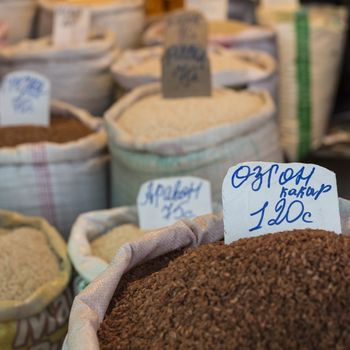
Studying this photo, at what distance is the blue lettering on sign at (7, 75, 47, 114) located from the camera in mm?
1563

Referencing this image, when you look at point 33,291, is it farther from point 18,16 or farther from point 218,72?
point 18,16

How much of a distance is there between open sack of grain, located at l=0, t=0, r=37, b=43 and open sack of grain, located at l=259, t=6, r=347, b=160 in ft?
2.35

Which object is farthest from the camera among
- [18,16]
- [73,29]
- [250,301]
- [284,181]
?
[18,16]

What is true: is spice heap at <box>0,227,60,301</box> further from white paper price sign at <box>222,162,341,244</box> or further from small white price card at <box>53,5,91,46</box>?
small white price card at <box>53,5,91,46</box>

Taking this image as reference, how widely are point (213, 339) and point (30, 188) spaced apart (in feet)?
2.70

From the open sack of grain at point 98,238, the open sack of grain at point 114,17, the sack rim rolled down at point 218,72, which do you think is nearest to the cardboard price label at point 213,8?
the open sack of grain at point 114,17

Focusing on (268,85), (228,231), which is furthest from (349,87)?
(228,231)

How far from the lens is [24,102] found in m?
1.58

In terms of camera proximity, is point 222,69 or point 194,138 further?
point 222,69

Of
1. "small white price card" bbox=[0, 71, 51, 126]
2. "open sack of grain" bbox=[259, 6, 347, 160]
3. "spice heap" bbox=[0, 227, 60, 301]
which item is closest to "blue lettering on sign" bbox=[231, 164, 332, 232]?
→ "spice heap" bbox=[0, 227, 60, 301]

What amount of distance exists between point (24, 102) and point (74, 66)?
308mm

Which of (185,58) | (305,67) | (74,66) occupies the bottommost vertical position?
(305,67)

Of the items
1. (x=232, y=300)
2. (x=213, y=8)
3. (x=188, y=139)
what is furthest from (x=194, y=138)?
(x=213, y=8)

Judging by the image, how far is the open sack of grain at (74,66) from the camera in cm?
183
